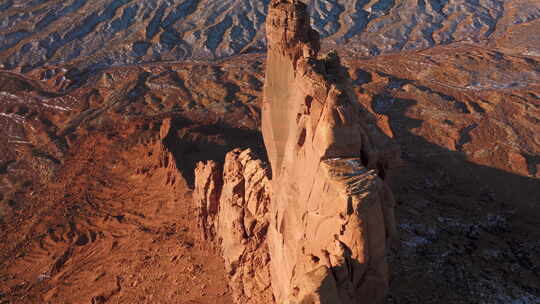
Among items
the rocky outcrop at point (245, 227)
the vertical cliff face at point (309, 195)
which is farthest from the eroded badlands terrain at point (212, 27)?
the vertical cliff face at point (309, 195)

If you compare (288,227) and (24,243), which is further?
(24,243)

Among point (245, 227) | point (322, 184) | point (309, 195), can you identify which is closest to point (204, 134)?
point (245, 227)

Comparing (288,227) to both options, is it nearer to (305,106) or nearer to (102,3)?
(305,106)

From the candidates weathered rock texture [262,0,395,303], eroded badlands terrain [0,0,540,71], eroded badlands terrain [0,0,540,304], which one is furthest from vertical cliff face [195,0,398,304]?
eroded badlands terrain [0,0,540,71]

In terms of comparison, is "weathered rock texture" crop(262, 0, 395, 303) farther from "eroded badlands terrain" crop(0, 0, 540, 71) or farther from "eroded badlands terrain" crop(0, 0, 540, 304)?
"eroded badlands terrain" crop(0, 0, 540, 71)

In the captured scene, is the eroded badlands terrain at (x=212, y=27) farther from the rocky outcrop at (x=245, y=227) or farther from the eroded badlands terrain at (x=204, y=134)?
the rocky outcrop at (x=245, y=227)

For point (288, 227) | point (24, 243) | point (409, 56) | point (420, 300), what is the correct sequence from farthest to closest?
point (409, 56) → point (24, 243) → point (420, 300) → point (288, 227)

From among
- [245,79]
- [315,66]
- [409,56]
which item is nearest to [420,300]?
[315,66]
